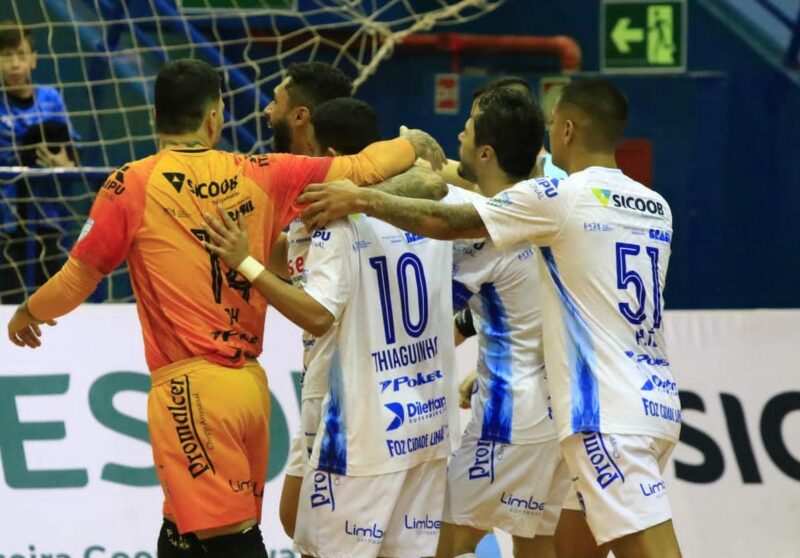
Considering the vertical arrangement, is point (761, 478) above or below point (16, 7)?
below

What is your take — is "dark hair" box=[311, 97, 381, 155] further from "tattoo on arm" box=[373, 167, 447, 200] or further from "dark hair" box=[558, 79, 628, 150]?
"dark hair" box=[558, 79, 628, 150]

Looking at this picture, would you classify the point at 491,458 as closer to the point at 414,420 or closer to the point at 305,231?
the point at 414,420

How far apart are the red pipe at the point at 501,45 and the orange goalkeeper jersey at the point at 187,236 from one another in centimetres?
541

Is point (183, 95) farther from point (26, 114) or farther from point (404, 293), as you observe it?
point (26, 114)

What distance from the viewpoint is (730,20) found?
392 inches

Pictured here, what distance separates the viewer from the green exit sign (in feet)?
32.2

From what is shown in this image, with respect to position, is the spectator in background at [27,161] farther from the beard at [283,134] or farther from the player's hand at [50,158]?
the beard at [283,134]

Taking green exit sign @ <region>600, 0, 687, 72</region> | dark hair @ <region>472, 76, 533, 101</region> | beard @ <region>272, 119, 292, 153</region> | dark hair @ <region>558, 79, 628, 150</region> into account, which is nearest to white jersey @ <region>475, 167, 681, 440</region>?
dark hair @ <region>558, 79, 628, 150</region>

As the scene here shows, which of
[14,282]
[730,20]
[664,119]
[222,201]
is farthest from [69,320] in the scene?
[730,20]

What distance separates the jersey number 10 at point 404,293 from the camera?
4449 mm

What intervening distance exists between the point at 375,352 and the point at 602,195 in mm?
866

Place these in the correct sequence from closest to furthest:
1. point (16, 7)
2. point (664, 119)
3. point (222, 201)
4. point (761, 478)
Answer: point (222, 201) → point (761, 478) → point (16, 7) → point (664, 119)

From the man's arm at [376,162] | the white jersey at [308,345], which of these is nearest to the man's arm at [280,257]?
the white jersey at [308,345]

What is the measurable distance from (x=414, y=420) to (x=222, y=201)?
3.04 ft
